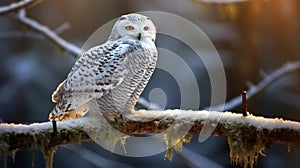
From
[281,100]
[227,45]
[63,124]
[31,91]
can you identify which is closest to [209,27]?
[227,45]

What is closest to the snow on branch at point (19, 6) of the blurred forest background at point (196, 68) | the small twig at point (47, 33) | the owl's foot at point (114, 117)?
the small twig at point (47, 33)

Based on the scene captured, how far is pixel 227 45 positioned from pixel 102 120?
1.18 m

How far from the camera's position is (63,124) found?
2.90ft

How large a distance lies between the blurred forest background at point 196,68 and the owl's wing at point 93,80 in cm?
79

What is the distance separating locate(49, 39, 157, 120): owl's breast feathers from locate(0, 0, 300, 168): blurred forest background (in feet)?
2.55

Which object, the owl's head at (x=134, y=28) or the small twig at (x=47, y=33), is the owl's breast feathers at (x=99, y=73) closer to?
the owl's head at (x=134, y=28)

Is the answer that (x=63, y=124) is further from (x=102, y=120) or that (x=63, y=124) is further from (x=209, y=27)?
(x=209, y=27)

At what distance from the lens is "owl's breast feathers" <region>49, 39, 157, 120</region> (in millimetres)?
917

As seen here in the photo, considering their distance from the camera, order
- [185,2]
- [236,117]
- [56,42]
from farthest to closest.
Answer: [185,2], [56,42], [236,117]

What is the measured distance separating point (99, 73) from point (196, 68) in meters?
1.01

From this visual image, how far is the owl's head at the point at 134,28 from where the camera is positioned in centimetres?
94

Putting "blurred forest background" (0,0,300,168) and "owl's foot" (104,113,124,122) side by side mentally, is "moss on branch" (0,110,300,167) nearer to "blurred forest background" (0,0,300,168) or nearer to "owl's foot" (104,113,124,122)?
"owl's foot" (104,113,124,122)

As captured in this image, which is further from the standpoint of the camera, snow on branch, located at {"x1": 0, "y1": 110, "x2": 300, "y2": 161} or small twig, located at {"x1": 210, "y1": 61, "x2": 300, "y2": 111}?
small twig, located at {"x1": 210, "y1": 61, "x2": 300, "y2": 111}

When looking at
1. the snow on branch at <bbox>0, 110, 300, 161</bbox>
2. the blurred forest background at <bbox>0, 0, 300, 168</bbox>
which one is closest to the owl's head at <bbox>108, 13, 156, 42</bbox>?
the snow on branch at <bbox>0, 110, 300, 161</bbox>
